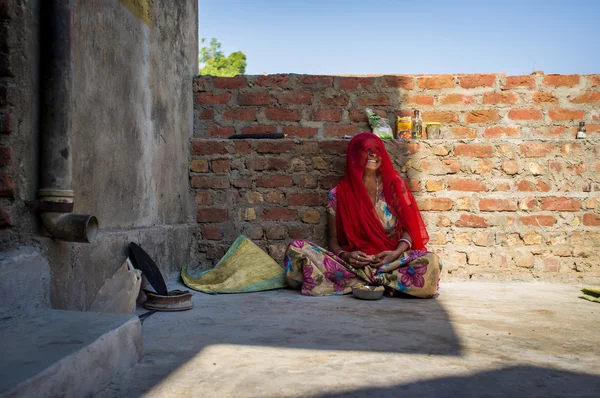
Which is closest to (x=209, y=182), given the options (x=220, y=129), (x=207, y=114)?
(x=220, y=129)

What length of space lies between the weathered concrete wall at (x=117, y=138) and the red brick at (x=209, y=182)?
8cm

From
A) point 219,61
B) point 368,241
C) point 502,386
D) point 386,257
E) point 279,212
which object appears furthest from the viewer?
point 219,61

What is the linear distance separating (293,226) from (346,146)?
2.50ft

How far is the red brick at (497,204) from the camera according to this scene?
429 cm

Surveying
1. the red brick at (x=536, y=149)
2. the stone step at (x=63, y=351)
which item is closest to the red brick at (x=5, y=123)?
the stone step at (x=63, y=351)

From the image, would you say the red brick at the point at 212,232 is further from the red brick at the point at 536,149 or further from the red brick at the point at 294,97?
the red brick at the point at 536,149

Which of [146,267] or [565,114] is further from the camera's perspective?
[565,114]

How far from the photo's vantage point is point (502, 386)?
5.78 ft

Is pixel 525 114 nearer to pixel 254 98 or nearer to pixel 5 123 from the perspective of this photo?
pixel 254 98

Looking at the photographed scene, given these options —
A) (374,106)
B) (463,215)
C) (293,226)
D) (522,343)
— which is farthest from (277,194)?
(522,343)

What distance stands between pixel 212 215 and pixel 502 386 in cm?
306

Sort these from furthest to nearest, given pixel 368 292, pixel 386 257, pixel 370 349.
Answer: pixel 386 257 → pixel 368 292 → pixel 370 349

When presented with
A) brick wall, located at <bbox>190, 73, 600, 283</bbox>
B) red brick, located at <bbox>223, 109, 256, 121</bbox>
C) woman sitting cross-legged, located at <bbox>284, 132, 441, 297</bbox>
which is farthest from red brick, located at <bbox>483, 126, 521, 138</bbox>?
red brick, located at <bbox>223, 109, 256, 121</bbox>

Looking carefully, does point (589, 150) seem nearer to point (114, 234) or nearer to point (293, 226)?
point (293, 226)
